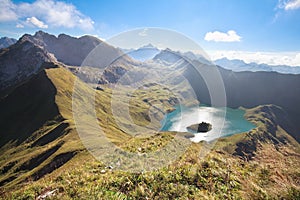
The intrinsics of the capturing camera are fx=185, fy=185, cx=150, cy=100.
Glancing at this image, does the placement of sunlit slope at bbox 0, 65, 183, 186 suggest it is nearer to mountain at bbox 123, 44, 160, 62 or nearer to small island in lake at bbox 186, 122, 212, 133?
mountain at bbox 123, 44, 160, 62

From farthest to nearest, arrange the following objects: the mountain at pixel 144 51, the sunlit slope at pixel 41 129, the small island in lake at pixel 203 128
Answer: the small island in lake at pixel 203 128 → the sunlit slope at pixel 41 129 → the mountain at pixel 144 51

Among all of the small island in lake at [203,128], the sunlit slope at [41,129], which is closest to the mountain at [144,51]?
the sunlit slope at [41,129]

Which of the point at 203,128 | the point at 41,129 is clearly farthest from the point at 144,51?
the point at 203,128

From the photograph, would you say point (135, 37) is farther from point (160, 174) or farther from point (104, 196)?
point (104, 196)

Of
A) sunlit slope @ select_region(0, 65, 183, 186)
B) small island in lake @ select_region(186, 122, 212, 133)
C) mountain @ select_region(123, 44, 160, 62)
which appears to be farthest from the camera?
small island in lake @ select_region(186, 122, 212, 133)

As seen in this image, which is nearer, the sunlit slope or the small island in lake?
the sunlit slope

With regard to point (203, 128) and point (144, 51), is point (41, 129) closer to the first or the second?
point (144, 51)

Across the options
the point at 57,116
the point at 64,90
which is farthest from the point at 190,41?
the point at 64,90

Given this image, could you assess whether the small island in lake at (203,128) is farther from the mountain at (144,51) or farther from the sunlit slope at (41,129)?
the mountain at (144,51)

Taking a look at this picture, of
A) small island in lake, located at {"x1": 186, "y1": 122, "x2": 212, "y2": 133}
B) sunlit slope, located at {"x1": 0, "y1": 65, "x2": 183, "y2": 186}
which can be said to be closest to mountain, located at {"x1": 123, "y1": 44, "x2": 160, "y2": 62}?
sunlit slope, located at {"x1": 0, "y1": 65, "x2": 183, "y2": 186}

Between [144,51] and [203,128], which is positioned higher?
[144,51]

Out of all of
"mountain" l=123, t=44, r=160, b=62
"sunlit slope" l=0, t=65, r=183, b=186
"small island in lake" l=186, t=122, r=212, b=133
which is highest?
"mountain" l=123, t=44, r=160, b=62
